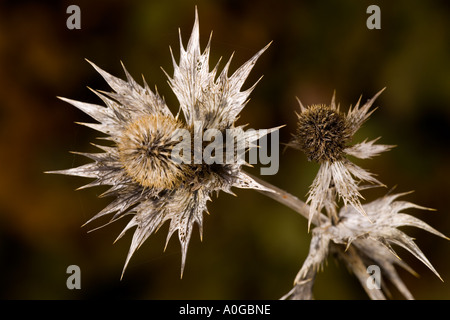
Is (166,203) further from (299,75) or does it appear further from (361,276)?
(299,75)

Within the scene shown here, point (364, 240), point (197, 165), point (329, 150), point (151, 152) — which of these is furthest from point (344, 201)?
point (151, 152)

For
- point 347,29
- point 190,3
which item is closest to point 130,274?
point 190,3

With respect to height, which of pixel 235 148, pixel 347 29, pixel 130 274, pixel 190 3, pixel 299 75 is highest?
pixel 190 3

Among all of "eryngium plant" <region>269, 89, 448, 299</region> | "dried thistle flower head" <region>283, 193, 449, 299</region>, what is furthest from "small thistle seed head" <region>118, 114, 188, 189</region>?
"dried thistle flower head" <region>283, 193, 449, 299</region>

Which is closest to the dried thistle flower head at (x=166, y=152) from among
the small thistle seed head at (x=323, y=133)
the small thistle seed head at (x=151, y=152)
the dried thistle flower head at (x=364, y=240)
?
the small thistle seed head at (x=151, y=152)

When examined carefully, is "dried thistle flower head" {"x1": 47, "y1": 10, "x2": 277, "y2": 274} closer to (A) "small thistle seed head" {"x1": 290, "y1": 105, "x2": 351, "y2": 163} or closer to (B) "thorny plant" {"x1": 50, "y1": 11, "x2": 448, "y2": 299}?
(B) "thorny plant" {"x1": 50, "y1": 11, "x2": 448, "y2": 299}

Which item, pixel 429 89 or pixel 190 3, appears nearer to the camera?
pixel 429 89

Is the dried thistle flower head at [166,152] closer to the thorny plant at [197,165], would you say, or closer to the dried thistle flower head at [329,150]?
the thorny plant at [197,165]

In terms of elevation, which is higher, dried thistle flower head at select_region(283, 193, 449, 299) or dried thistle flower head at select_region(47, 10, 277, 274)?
dried thistle flower head at select_region(47, 10, 277, 274)
